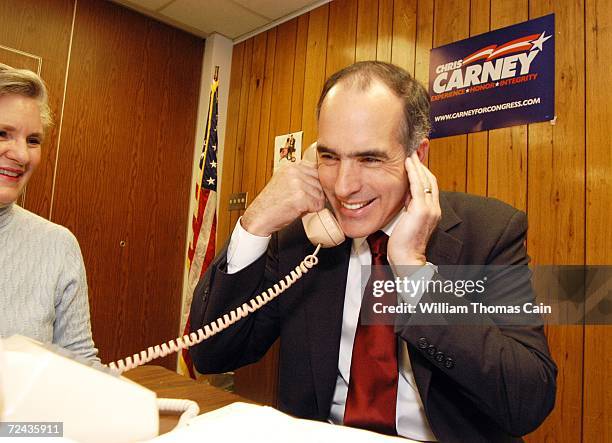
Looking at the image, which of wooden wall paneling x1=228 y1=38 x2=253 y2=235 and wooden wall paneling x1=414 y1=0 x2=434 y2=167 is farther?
wooden wall paneling x1=228 y1=38 x2=253 y2=235

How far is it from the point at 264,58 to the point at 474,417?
3.15 meters

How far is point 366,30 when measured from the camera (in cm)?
288

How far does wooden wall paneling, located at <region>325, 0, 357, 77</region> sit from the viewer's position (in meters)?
2.96

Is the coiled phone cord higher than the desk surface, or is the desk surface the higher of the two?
the coiled phone cord

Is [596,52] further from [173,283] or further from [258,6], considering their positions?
[173,283]

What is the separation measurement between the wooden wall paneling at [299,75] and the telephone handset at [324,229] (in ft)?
6.76

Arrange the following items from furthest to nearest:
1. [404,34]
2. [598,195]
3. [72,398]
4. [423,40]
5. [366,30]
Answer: [366,30] < [404,34] < [423,40] < [598,195] < [72,398]

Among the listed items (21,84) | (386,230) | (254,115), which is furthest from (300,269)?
(254,115)

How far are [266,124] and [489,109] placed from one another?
1701 millimetres

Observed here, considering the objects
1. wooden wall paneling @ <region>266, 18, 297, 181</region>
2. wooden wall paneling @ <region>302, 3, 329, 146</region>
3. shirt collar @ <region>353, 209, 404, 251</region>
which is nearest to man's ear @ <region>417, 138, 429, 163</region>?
shirt collar @ <region>353, 209, 404, 251</region>

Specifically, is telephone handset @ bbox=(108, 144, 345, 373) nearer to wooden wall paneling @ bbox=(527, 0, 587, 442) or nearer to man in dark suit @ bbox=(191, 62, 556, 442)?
man in dark suit @ bbox=(191, 62, 556, 442)

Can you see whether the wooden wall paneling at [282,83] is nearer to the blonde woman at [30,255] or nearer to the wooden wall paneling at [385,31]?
the wooden wall paneling at [385,31]

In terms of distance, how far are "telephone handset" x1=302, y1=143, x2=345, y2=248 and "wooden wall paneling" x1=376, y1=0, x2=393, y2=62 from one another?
6.01 feet

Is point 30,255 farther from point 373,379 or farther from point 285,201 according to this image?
point 373,379
